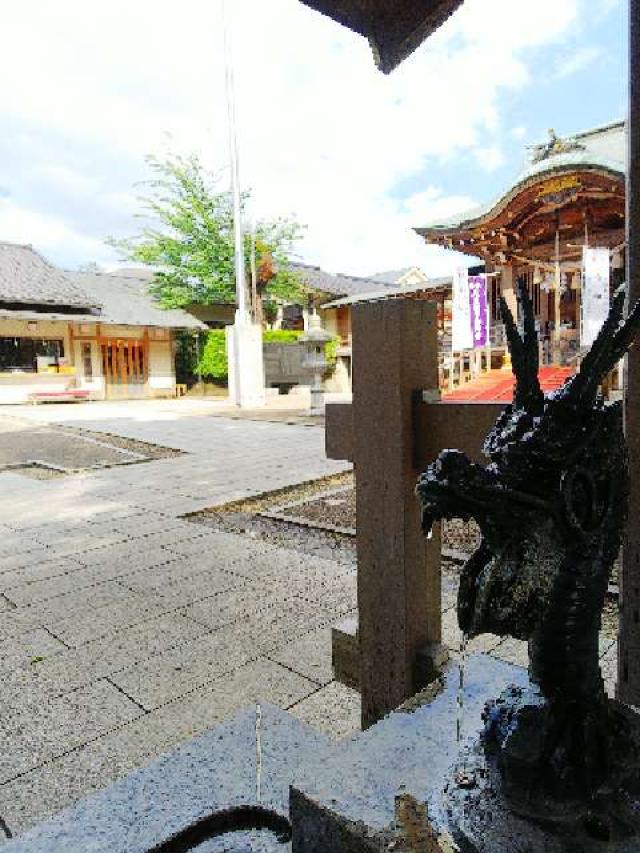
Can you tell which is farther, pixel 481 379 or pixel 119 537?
pixel 481 379

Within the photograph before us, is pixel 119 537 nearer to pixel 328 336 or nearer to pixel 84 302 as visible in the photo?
pixel 328 336

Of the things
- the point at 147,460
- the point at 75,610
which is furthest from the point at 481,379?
the point at 75,610

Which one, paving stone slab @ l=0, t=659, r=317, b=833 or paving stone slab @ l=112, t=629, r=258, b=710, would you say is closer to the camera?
paving stone slab @ l=0, t=659, r=317, b=833

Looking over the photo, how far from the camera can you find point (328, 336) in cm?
1623

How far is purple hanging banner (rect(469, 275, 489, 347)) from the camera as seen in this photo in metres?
12.6

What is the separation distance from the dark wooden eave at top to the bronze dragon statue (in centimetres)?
135

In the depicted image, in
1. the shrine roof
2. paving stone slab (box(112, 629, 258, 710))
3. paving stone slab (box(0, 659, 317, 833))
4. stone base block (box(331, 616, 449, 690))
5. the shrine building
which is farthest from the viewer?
the shrine building

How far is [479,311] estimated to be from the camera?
12.7 meters

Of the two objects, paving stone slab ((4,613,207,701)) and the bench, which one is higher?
the bench

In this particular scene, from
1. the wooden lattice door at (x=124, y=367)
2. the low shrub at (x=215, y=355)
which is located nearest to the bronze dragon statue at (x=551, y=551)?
the wooden lattice door at (x=124, y=367)

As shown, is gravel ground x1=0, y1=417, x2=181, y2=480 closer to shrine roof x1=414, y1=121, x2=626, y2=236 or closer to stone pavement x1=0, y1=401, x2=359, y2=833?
stone pavement x1=0, y1=401, x2=359, y2=833

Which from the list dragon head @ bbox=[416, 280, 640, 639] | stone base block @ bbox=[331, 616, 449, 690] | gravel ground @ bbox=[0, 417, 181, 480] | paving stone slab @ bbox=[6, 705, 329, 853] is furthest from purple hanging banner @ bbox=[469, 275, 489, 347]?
dragon head @ bbox=[416, 280, 640, 639]

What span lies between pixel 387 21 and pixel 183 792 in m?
2.39

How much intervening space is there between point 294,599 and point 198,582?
743 millimetres
